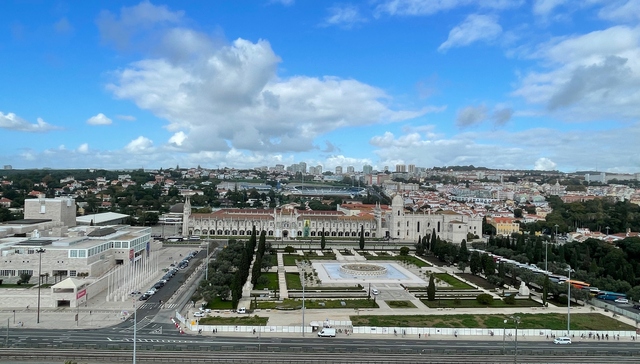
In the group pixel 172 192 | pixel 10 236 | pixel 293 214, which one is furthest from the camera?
pixel 172 192

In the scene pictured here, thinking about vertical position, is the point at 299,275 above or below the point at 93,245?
below

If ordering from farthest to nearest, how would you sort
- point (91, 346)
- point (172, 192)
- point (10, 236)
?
point (172, 192) < point (10, 236) < point (91, 346)

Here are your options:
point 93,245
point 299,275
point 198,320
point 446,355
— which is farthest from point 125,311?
point 446,355

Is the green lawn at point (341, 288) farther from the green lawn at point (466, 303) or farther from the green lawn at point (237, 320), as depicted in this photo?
the green lawn at point (237, 320)

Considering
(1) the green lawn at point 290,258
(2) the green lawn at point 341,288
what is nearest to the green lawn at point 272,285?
(2) the green lawn at point 341,288

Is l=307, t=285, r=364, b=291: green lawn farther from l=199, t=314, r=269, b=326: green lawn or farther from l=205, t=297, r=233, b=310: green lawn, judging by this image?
l=199, t=314, r=269, b=326: green lawn

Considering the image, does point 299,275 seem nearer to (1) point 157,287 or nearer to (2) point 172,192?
(1) point 157,287

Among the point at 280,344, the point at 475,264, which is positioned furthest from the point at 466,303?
the point at 280,344

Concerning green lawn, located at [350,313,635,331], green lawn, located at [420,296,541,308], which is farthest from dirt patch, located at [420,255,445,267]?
green lawn, located at [350,313,635,331]
